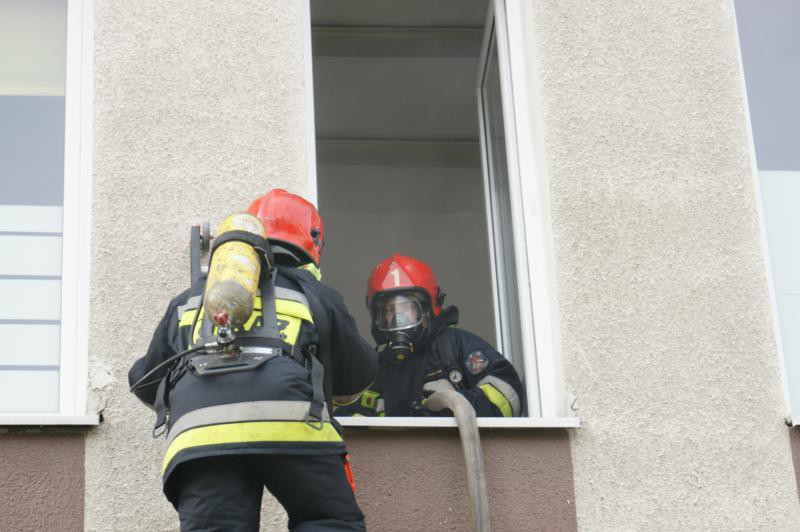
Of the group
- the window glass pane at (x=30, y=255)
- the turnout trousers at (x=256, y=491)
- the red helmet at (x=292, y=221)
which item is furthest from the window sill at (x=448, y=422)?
the window glass pane at (x=30, y=255)

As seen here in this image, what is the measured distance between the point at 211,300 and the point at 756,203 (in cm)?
289

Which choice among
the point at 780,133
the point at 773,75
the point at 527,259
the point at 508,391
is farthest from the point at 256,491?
the point at 773,75

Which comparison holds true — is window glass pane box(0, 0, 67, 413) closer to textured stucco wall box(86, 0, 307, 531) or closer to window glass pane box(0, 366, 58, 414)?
window glass pane box(0, 366, 58, 414)

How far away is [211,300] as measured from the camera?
12.7 feet

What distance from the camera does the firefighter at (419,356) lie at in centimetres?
594

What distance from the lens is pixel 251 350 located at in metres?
4.01

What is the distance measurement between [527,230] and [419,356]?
3.31 feet

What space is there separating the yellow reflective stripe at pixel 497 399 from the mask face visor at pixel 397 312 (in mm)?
693

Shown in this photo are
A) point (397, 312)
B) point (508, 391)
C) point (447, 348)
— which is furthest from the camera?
point (397, 312)

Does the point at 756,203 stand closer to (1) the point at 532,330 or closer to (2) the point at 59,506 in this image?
(1) the point at 532,330

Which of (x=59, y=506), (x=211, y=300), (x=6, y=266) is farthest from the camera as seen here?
(x=6, y=266)

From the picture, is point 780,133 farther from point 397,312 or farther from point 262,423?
point 262,423

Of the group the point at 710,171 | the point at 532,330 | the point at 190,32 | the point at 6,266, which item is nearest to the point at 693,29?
the point at 710,171

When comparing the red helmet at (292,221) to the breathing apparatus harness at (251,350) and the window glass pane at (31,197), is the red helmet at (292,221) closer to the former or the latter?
the breathing apparatus harness at (251,350)
